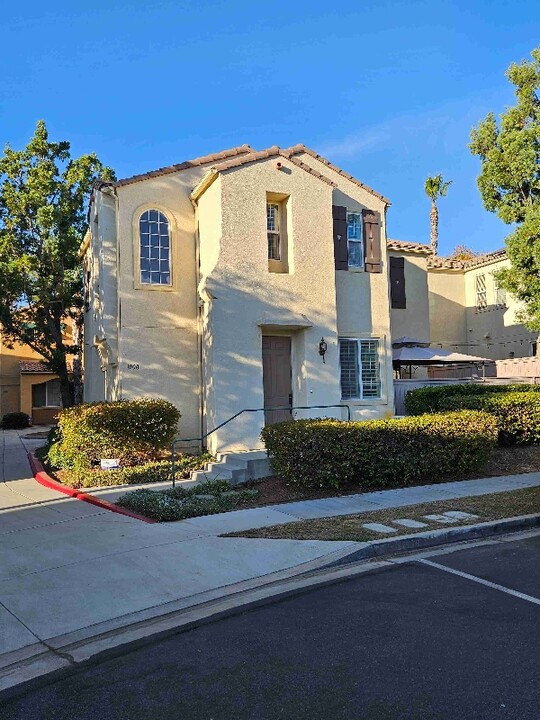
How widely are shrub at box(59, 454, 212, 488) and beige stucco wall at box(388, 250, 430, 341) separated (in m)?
10.1

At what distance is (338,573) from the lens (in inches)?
257

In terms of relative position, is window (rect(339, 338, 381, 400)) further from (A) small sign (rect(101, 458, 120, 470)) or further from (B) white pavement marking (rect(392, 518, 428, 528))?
(B) white pavement marking (rect(392, 518, 428, 528))

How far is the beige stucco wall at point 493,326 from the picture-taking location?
80.0 feet

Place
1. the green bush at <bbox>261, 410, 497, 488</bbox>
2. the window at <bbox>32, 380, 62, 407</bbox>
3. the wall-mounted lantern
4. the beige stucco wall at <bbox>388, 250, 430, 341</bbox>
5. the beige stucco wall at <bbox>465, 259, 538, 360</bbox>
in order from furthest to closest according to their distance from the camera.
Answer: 1. the window at <bbox>32, 380, 62, 407</bbox>
2. the beige stucco wall at <bbox>465, 259, 538, 360</bbox>
3. the beige stucco wall at <bbox>388, 250, 430, 341</bbox>
4. the wall-mounted lantern
5. the green bush at <bbox>261, 410, 497, 488</bbox>

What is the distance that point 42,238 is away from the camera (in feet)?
74.8

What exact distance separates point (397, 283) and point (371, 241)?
4.91 meters

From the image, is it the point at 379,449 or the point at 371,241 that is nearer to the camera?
the point at 379,449

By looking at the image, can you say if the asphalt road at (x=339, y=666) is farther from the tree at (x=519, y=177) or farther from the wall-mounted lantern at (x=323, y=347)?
the tree at (x=519, y=177)

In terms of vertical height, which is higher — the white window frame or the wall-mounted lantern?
the white window frame

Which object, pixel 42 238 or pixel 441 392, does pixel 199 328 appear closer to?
pixel 441 392

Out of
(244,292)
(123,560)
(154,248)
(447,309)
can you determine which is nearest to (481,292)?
(447,309)

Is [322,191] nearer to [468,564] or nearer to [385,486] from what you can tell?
[385,486]

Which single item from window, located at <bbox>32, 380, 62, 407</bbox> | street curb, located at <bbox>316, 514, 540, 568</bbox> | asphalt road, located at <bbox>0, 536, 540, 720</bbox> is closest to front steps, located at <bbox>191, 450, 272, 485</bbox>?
street curb, located at <bbox>316, 514, 540, 568</bbox>

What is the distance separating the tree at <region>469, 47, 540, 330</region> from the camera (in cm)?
1659
